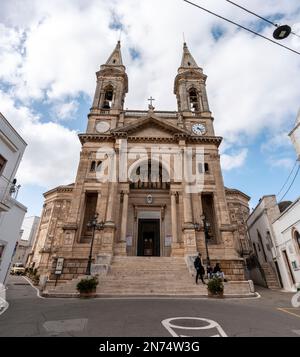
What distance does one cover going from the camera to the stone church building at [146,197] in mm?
15773

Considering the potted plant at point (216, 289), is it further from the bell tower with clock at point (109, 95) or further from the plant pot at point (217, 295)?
the bell tower with clock at point (109, 95)

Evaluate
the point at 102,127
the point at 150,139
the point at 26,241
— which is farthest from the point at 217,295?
the point at 26,241

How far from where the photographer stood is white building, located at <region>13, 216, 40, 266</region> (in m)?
49.2

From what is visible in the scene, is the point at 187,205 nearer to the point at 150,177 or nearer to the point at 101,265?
the point at 150,177

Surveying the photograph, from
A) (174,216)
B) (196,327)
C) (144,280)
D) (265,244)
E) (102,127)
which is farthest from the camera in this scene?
(102,127)

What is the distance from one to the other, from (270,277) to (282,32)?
58.3ft

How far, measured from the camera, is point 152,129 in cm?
2255

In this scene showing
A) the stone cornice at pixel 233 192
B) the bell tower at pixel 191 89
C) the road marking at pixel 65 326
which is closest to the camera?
the road marking at pixel 65 326

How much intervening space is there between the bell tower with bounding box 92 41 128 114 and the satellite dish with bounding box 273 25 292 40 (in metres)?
20.1

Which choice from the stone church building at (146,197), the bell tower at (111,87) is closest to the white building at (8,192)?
the stone church building at (146,197)

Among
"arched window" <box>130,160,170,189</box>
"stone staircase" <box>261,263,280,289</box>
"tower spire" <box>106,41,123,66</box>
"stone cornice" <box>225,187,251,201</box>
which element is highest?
"tower spire" <box>106,41,123,66</box>

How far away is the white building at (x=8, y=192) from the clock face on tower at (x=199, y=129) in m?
16.8

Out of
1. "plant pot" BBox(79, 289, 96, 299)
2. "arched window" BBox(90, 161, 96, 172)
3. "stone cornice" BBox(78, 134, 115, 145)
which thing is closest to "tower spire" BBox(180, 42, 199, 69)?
"stone cornice" BBox(78, 134, 115, 145)

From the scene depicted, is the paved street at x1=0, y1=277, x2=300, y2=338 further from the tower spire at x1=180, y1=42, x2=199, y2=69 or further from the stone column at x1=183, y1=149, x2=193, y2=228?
the tower spire at x1=180, y1=42, x2=199, y2=69
